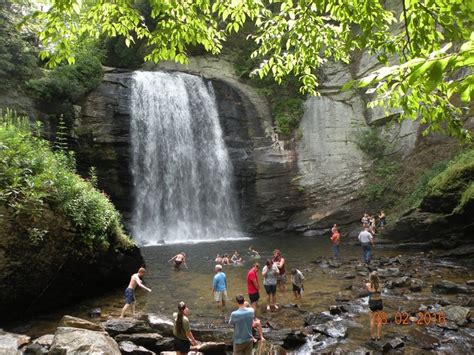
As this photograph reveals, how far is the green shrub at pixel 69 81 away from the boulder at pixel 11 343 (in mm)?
19362

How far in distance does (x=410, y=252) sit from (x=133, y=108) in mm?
20658

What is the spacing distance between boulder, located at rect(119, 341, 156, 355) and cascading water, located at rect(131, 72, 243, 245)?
17.8 meters

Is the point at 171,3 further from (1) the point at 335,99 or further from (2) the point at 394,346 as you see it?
(1) the point at 335,99

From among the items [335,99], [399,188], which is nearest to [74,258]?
[399,188]

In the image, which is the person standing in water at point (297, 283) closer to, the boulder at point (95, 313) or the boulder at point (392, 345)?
the boulder at point (392, 345)

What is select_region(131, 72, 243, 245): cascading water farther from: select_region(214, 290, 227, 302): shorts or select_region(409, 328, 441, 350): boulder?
select_region(409, 328, 441, 350): boulder

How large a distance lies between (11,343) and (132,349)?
221 centimetres

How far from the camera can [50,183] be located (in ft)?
33.8

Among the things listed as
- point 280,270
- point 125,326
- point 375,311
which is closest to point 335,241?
point 280,270

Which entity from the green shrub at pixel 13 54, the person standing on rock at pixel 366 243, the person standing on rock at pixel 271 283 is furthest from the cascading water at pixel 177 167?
the person standing on rock at pixel 271 283

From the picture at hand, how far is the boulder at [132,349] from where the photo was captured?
280 inches

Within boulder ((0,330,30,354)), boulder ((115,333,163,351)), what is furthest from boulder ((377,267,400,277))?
boulder ((0,330,30,354))

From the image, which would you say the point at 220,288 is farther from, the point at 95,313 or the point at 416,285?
the point at 416,285

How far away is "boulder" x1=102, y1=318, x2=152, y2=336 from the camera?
319 inches
